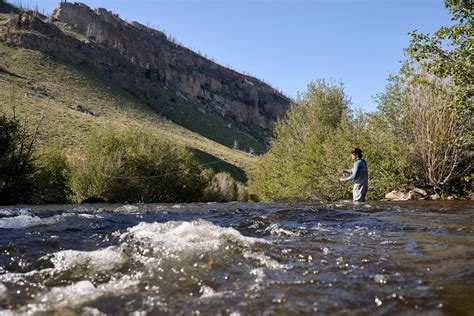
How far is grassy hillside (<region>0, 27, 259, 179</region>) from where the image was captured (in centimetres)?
5972

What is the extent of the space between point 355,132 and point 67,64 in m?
94.3

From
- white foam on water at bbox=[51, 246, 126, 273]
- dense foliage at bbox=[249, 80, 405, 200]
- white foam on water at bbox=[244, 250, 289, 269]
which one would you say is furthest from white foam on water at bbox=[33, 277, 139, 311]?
dense foliage at bbox=[249, 80, 405, 200]

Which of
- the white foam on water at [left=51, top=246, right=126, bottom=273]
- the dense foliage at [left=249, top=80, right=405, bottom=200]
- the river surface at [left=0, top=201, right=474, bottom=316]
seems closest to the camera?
the river surface at [left=0, top=201, right=474, bottom=316]

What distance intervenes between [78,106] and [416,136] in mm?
69219

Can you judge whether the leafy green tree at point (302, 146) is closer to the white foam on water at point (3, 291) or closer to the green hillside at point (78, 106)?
the green hillside at point (78, 106)

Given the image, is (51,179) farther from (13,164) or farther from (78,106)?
(78,106)

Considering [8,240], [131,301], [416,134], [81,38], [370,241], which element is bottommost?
[8,240]

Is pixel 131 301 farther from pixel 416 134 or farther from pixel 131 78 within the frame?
pixel 131 78

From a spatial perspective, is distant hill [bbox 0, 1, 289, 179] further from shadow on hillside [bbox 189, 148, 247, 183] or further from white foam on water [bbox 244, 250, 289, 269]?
white foam on water [bbox 244, 250, 289, 269]

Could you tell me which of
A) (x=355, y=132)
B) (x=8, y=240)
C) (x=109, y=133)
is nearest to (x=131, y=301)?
(x=8, y=240)

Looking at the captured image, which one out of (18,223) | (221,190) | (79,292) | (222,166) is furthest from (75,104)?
(79,292)

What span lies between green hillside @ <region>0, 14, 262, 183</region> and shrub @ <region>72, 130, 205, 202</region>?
1739cm

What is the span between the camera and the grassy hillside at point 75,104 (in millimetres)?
59719

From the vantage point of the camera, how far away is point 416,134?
2039cm
